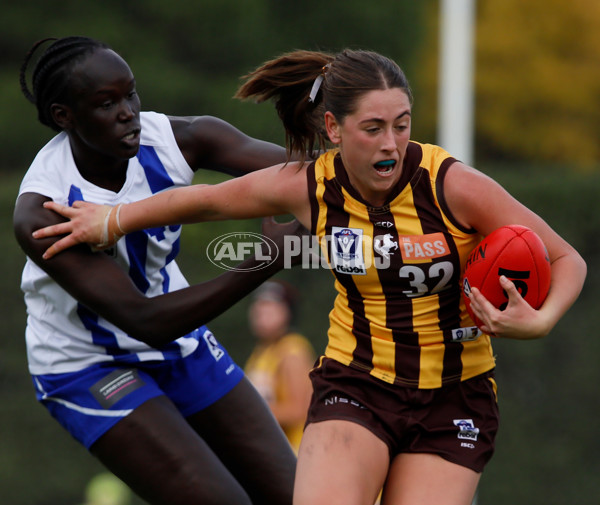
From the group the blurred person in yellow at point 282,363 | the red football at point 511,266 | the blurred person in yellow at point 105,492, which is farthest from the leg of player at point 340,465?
the blurred person in yellow at point 105,492

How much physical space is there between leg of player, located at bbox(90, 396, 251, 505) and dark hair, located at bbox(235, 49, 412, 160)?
122 cm

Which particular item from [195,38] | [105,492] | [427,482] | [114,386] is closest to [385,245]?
[427,482]

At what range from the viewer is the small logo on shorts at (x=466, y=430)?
3.80 meters

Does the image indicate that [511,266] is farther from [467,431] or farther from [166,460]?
[166,460]

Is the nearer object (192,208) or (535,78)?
(192,208)

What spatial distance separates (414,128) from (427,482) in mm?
12673

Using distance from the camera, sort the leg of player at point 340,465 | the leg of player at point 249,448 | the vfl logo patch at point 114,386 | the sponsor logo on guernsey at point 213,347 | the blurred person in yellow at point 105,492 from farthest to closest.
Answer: the blurred person in yellow at point 105,492 < the sponsor logo on guernsey at point 213,347 < the leg of player at point 249,448 < the vfl logo patch at point 114,386 < the leg of player at point 340,465

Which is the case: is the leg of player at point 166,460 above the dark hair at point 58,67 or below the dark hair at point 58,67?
below

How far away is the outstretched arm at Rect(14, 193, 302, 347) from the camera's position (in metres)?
4.10

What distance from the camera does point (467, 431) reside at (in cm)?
381

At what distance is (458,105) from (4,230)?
439 cm

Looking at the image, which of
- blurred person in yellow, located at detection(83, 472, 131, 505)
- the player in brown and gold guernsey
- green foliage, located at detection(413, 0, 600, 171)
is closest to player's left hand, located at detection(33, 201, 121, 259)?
the player in brown and gold guernsey

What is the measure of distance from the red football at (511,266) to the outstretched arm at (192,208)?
0.73 m

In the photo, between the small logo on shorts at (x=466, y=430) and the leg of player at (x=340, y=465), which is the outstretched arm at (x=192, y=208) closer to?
the leg of player at (x=340, y=465)
